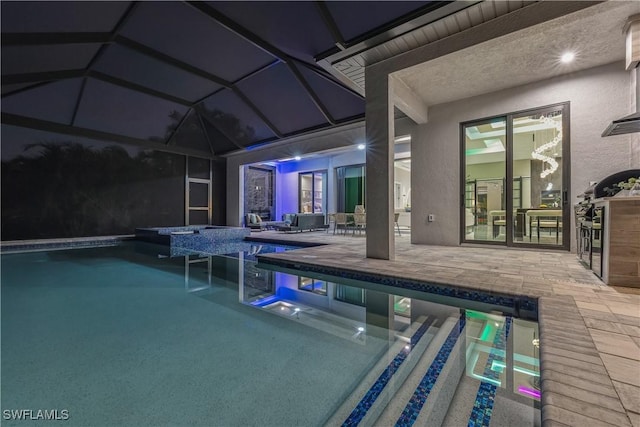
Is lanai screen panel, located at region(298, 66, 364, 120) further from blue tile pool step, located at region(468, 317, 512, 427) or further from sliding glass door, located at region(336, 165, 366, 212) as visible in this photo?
blue tile pool step, located at region(468, 317, 512, 427)

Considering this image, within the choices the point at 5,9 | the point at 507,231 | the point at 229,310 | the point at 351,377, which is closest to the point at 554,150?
the point at 507,231

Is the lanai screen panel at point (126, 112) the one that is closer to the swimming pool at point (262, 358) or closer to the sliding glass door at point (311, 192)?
the sliding glass door at point (311, 192)

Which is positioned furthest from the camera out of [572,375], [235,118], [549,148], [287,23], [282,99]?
[235,118]

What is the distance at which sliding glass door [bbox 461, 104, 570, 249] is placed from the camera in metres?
4.70

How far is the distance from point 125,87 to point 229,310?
299 inches

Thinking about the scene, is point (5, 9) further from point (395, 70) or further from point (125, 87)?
point (395, 70)

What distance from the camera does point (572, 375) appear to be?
4.09ft

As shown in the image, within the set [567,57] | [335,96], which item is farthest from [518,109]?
[335,96]

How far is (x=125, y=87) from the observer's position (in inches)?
289

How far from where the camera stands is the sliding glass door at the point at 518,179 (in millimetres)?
4695

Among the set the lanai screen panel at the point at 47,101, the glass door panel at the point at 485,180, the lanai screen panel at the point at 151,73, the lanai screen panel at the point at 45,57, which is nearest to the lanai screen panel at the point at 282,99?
the lanai screen panel at the point at 151,73

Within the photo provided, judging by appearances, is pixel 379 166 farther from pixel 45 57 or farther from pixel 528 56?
pixel 45 57

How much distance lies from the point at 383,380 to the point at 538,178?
504 cm

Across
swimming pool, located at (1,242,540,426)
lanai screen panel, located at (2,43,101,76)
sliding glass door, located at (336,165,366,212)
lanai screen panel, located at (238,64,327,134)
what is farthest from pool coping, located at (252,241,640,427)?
sliding glass door, located at (336,165,366,212)
